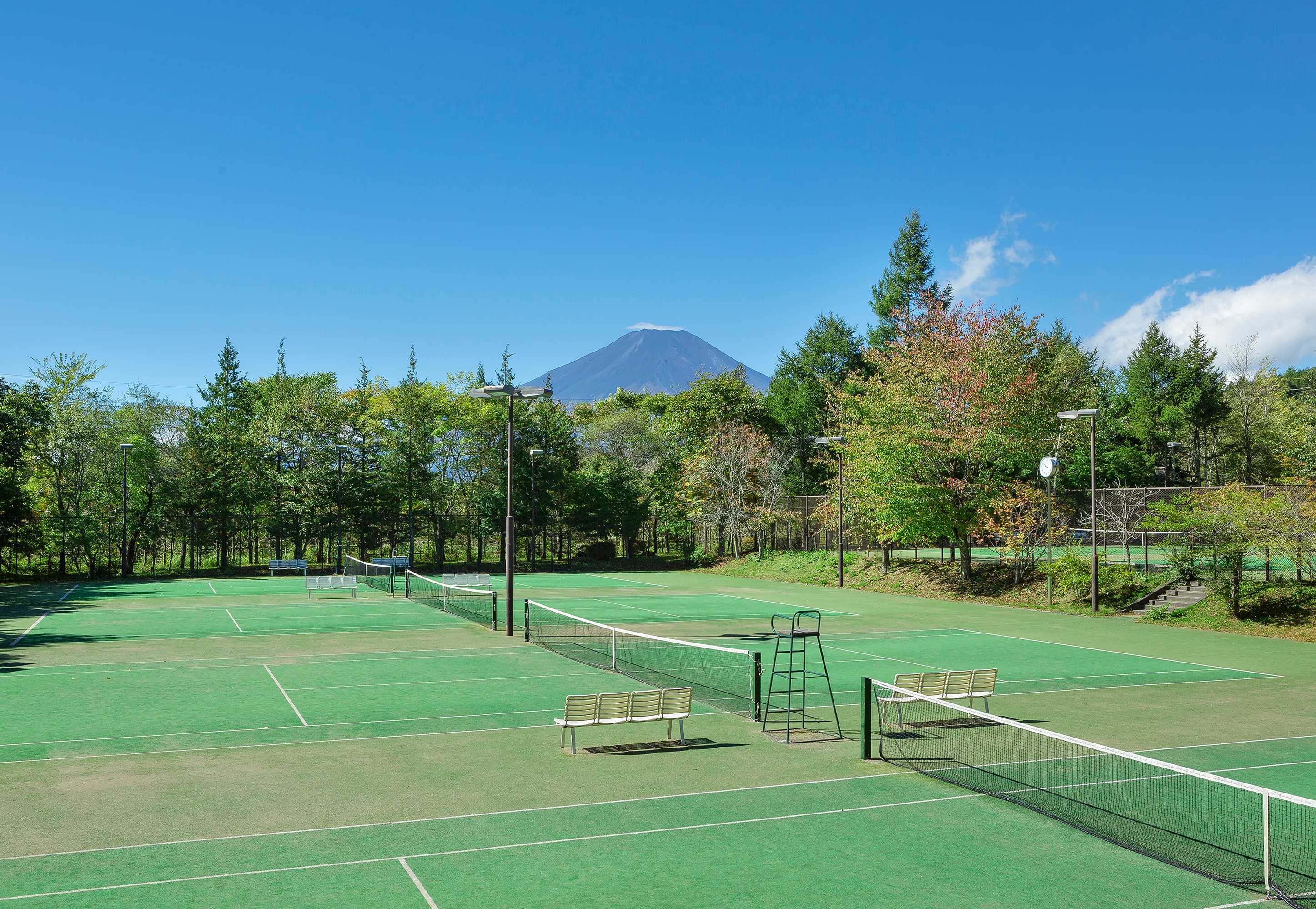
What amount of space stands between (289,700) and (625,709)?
6.50 metres

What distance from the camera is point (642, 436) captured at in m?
70.0

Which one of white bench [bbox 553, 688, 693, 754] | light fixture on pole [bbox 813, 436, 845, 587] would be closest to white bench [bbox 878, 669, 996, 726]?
white bench [bbox 553, 688, 693, 754]

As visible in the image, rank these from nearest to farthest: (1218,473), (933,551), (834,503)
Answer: (834,503)
(933,551)
(1218,473)

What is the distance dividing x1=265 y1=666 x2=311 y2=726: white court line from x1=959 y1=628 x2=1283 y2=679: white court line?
17032mm

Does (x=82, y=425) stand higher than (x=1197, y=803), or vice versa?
(x=82, y=425)

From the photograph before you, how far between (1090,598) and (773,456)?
1162 inches

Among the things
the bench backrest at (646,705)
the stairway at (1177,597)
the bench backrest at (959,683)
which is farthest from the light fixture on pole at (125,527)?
the stairway at (1177,597)

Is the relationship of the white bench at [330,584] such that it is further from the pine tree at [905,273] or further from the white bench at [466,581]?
the pine tree at [905,273]

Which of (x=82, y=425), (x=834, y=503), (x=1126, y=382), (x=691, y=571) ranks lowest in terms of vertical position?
(x=691, y=571)

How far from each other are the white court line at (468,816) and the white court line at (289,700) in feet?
16.6

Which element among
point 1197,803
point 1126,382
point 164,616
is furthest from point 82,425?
point 1126,382

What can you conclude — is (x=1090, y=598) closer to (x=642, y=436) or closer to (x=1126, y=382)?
(x=642, y=436)

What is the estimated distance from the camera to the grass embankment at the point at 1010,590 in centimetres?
2584

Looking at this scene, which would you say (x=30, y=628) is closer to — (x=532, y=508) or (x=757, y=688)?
(x=757, y=688)
